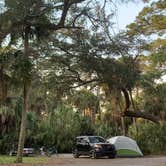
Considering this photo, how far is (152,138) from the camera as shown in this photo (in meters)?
34.5

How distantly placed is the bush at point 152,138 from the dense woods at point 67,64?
84mm

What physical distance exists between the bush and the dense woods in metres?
0.08

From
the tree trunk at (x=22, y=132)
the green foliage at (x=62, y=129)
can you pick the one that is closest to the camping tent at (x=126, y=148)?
the tree trunk at (x=22, y=132)

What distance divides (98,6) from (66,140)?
77.4 feet

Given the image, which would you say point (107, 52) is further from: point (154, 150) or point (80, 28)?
point (154, 150)

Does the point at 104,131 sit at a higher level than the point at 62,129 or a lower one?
higher

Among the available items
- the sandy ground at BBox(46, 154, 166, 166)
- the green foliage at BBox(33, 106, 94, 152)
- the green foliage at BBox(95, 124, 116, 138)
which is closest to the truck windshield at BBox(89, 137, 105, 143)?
the sandy ground at BBox(46, 154, 166, 166)

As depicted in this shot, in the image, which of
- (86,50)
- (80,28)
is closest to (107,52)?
(86,50)

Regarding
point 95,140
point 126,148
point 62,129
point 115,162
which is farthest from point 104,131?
point 115,162

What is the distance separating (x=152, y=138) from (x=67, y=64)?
34.4 feet

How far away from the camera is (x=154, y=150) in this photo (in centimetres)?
3403

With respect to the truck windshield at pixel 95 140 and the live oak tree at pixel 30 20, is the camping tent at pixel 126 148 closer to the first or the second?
the truck windshield at pixel 95 140

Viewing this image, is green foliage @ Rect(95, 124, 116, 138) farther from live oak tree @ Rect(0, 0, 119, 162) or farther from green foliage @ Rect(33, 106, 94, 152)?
live oak tree @ Rect(0, 0, 119, 162)

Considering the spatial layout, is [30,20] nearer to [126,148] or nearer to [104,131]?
[126,148]
